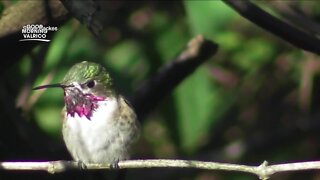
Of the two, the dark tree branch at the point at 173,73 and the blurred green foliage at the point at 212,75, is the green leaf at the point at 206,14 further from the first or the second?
the dark tree branch at the point at 173,73

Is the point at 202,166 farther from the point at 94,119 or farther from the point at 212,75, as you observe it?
the point at 212,75

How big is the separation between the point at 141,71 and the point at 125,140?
139 centimetres

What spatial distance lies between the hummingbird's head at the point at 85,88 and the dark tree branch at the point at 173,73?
11.2 inches

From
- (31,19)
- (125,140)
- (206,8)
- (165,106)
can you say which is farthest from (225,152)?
(31,19)

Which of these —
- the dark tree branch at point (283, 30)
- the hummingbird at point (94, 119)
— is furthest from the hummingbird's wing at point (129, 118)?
the dark tree branch at point (283, 30)

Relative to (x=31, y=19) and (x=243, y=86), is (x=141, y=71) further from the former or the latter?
A: (x=31, y=19)

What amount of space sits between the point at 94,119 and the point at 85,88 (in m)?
0.16

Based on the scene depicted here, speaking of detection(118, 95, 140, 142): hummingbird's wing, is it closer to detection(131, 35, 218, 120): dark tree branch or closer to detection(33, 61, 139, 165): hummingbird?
detection(33, 61, 139, 165): hummingbird

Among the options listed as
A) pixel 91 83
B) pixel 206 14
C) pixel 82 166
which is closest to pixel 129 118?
pixel 91 83

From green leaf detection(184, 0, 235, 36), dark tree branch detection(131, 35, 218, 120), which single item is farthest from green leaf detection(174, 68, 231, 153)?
dark tree branch detection(131, 35, 218, 120)

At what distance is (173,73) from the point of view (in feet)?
12.6

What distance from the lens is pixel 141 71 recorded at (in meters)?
4.80

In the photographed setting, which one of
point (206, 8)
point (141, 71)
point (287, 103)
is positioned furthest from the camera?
point (287, 103)

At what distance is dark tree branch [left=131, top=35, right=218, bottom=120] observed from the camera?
3801mm
